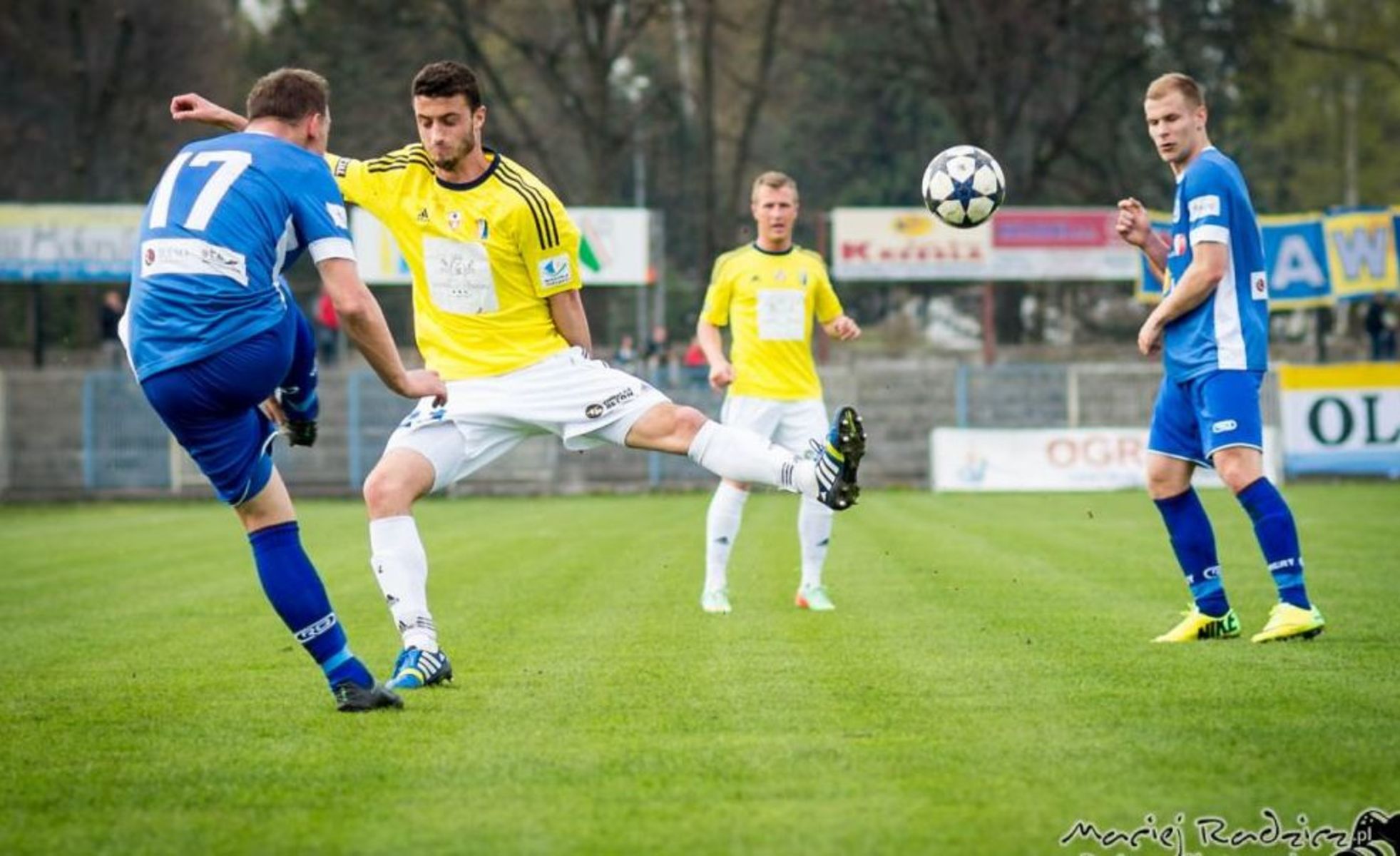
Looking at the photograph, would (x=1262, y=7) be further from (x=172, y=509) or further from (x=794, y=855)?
(x=794, y=855)

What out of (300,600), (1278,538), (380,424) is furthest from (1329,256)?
(300,600)

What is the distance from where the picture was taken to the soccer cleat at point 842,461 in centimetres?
713

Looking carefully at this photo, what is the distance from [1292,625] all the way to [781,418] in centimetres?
370

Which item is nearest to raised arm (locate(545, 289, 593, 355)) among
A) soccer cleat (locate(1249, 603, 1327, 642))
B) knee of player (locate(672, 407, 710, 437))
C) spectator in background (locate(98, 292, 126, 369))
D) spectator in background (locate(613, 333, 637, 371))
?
knee of player (locate(672, 407, 710, 437))

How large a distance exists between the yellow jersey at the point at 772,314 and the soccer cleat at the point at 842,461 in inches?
149

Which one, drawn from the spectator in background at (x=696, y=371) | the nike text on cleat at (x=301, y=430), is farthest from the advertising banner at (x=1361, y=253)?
the nike text on cleat at (x=301, y=430)

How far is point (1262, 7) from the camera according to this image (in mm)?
41188

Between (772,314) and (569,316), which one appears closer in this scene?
(569,316)

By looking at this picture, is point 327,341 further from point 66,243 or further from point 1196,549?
point 1196,549

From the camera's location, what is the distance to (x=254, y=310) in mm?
6336

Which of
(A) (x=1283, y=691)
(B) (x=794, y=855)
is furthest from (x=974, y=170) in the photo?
(B) (x=794, y=855)

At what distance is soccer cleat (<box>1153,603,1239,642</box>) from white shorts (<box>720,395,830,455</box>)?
3007mm

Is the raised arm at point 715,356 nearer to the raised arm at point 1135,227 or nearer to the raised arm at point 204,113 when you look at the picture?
the raised arm at point 1135,227

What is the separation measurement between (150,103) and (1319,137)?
4054 cm
